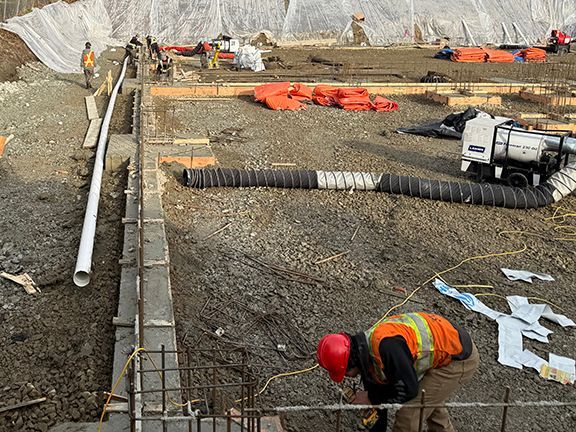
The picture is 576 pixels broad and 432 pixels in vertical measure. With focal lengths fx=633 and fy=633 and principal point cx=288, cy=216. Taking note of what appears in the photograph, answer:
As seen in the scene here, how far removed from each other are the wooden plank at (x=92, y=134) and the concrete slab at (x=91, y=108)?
0.44 meters

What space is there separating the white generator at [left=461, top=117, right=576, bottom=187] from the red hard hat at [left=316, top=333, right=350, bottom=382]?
7335mm

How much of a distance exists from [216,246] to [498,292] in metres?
3.28

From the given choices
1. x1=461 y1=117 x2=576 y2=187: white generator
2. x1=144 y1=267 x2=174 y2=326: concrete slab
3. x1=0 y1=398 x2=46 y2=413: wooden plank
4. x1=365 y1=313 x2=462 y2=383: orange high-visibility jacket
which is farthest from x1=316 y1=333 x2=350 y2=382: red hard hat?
x1=461 y1=117 x2=576 y2=187: white generator

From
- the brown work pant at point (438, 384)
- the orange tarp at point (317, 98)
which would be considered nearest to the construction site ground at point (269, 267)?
the brown work pant at point (438, 384)

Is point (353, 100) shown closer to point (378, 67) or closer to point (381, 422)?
point (378, 67)

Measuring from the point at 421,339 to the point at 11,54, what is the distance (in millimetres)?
20613

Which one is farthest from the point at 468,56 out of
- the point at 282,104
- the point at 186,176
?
the point at 186,176

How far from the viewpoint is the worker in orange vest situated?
12.0 feet

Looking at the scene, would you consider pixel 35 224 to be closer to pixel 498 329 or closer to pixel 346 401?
pixel 346 401

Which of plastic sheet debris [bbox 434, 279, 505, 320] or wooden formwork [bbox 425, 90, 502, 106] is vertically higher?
wooden formwork [bbox 425, 90, 502, 106]

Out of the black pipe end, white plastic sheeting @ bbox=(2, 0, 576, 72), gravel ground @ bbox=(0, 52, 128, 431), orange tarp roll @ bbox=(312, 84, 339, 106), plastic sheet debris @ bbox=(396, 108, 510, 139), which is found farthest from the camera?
white plastic sheeting @ bbox=(2, 0, 576, 72)

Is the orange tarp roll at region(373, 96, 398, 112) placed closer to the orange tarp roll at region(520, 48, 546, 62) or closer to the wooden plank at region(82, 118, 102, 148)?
the wooden plank at region(82, 118, 102, 148)

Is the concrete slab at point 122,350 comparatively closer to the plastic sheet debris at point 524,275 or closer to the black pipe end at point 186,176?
the plastic sheet debris at point 524,275

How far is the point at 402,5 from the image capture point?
125 ft
